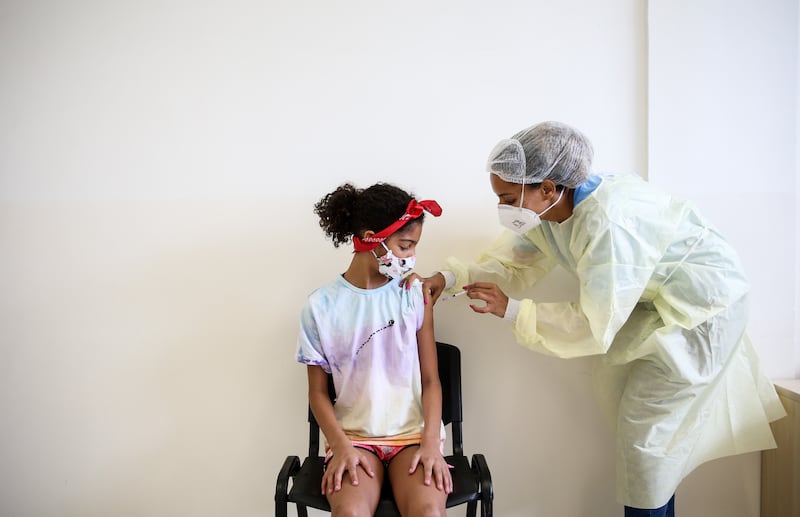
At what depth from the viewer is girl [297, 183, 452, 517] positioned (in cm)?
135

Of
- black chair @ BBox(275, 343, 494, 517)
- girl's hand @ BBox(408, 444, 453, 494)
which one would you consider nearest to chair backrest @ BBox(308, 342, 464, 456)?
black chair @ BBox(275, 343, 494, 517)

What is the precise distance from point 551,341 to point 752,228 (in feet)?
3.25

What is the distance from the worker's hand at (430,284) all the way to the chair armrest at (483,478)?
1.59ft

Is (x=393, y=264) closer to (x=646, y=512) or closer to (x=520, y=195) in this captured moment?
(x=520, y=195)

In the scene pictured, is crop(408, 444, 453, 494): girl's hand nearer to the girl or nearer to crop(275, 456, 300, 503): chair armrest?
the girl

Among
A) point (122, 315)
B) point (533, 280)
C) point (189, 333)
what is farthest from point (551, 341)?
point (122, 315)

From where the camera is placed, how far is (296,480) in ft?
4.43

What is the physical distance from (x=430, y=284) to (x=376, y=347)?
0.88 feet

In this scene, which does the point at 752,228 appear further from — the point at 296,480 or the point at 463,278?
the point at 296,480

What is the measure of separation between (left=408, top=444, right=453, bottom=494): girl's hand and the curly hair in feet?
2.07

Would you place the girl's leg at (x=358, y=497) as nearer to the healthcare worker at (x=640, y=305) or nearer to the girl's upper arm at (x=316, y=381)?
the girl's upper arm at (x=316, y=381)

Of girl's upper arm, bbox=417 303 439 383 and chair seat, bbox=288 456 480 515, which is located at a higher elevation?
girl's upper arm, bbox=417 303 439 383

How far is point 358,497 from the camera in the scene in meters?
1.21

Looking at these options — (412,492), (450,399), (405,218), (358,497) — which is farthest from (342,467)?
(405,218)
